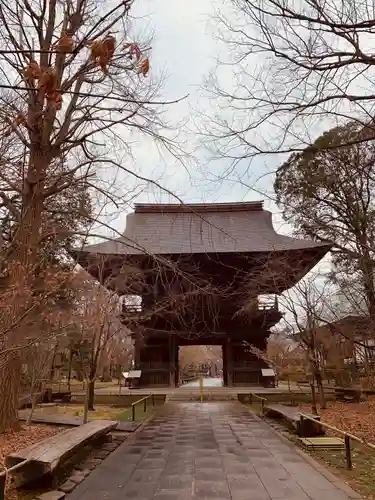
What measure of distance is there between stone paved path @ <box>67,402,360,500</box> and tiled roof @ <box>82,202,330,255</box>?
29.8ft

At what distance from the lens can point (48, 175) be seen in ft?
23.9

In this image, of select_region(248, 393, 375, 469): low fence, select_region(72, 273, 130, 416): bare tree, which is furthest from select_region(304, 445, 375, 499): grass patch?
select_region(72, 273, 130, 416): bare tree

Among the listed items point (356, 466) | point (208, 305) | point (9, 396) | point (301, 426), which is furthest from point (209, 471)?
point (208, 305)

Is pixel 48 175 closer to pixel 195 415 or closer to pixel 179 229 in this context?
pixel 195 415

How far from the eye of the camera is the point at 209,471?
207 inches

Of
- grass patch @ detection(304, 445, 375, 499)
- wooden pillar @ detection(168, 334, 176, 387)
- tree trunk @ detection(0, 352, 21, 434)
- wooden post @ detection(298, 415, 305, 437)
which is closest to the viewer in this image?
grass patch @ detection(304, 445, 375, 499)

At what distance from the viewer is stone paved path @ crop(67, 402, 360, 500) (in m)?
4.34

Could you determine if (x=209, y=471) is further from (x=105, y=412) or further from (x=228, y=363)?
(x=228, y=363)

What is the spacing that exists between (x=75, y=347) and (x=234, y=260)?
7727 mm

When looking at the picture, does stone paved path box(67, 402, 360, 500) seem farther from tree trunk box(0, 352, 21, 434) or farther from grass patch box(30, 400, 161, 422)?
grass patch box(30, 400, 161, 422)

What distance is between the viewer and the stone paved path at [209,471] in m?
4.34

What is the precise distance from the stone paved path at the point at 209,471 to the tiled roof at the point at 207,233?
357 inches

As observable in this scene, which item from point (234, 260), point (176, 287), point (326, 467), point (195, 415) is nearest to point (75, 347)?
point (176, 287)

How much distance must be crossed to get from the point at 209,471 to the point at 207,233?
14.9 meters
